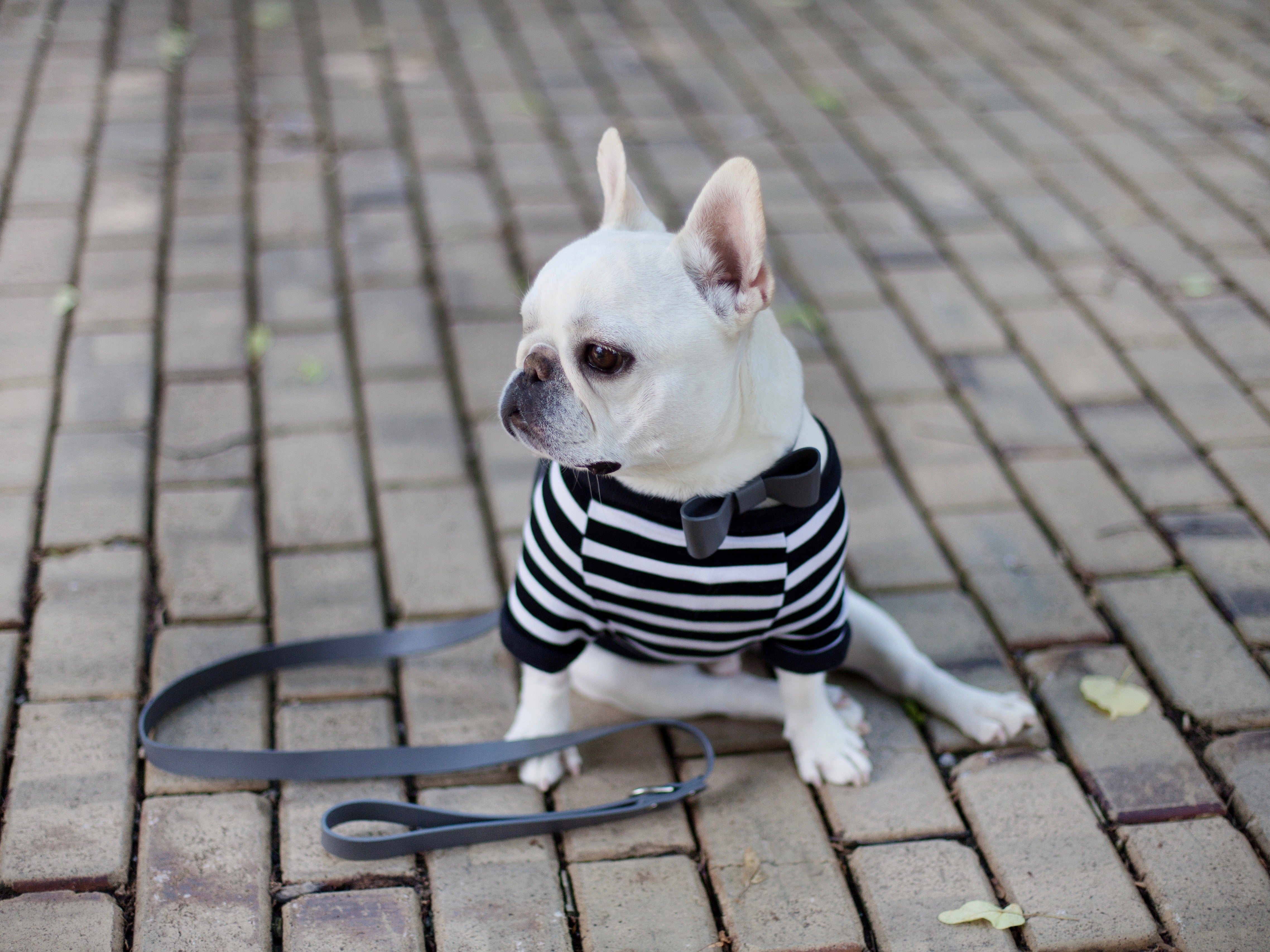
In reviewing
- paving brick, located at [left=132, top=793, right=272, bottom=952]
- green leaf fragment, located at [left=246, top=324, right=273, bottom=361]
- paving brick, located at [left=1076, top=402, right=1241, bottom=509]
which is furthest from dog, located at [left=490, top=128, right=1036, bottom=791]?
green leaf fragment, located at [left=246, top=324, right=273, bottom=361]

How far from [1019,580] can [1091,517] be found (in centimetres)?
35

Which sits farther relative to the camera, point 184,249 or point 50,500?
point 184,249

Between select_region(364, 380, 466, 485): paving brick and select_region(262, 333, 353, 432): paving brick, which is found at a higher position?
select_region(262, 333, 353, 432): paving brick

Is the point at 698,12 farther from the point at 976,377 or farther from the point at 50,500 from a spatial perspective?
the point at 50,500

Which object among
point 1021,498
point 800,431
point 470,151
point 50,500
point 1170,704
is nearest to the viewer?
point 800,431

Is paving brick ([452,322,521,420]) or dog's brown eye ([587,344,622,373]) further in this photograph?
paving brick ([452,322,521,420])

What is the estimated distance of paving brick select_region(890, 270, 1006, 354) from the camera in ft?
11.8

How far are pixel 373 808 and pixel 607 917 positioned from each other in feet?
1.58

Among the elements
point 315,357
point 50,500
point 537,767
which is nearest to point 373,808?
point 537,767

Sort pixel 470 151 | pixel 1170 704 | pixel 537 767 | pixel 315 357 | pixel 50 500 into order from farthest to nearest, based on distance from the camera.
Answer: pixel 470 151 → pixel 315 357 → pixel 50 500 → pixel 1170 704 → pixel 537 767

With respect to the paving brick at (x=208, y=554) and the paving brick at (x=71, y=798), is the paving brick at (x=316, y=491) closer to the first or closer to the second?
the paving brick at (x=208, y=554)

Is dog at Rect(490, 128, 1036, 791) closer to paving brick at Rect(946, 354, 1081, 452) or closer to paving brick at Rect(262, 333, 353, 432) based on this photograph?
paving brick at Rect(946, 354, 1081, 452)

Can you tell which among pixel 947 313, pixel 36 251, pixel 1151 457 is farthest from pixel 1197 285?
pixel 36 251

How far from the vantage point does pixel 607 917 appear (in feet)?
6.65
